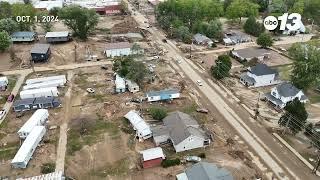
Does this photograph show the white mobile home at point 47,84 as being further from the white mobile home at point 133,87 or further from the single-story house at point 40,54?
the single-story house at point 40,54

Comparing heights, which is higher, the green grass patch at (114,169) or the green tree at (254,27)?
the green tree at (254,27)

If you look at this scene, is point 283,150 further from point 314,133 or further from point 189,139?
point 189,139

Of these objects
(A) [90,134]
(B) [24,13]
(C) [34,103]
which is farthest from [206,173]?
(B) [24,13]

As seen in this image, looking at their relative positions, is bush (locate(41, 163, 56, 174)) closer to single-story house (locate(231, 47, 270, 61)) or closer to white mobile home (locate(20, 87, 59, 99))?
white mobile home (locate(20, 87, 59, 99))

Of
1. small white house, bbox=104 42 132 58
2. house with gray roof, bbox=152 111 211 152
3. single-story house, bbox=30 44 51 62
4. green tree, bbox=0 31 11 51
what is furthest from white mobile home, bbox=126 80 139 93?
green tree, bbox=0 31 11 51

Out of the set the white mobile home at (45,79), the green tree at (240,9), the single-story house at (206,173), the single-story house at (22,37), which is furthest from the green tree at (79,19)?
the single-story house at (206,173)

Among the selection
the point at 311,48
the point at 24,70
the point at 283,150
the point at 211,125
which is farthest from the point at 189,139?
the point at 24,70

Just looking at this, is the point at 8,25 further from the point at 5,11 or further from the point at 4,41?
the point at 5,11
